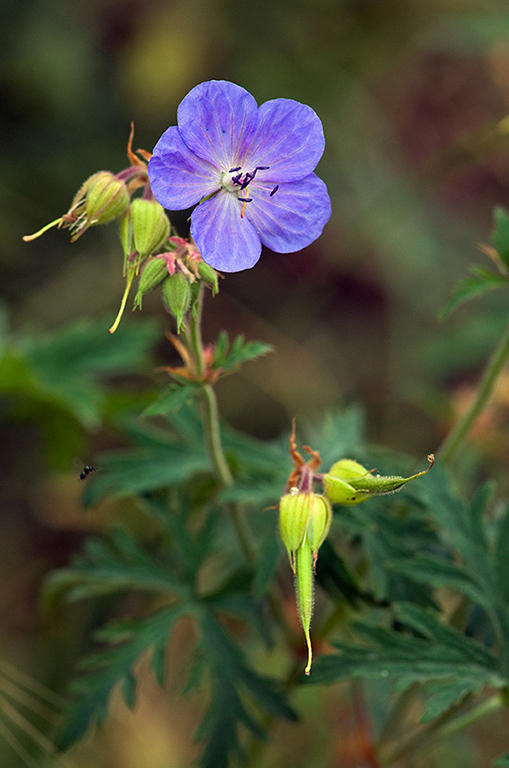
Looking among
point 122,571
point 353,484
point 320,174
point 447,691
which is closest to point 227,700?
point 122,571

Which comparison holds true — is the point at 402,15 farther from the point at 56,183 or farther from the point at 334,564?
the point at 334,564

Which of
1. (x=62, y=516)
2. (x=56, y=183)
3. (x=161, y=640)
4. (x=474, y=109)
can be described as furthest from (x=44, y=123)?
(x=161, y=640)

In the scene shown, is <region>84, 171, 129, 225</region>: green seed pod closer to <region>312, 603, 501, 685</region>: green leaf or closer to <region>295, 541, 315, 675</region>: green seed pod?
<region>295, 541, 315, 675</region>: green seed pod

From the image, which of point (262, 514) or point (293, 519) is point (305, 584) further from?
point (262, 514)

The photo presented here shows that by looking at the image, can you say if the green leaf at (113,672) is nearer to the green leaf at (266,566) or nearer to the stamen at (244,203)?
the green leaf at (266,566)

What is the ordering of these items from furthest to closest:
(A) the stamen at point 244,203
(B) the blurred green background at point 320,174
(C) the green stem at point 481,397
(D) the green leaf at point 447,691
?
(B) the blurred green background at point 320,174 < (C) the green stem at point 481,397 < (D) the green leaf at point 447,691 < (A) the stamen at point 244,203

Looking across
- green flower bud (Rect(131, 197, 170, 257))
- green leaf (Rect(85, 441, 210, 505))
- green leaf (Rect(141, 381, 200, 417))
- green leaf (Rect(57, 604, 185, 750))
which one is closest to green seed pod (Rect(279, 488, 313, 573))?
green leaf (Rect(141, 381, 200, 417))

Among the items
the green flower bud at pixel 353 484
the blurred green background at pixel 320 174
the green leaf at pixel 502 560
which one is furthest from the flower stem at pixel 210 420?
the blurred green background at pixel 320 174
